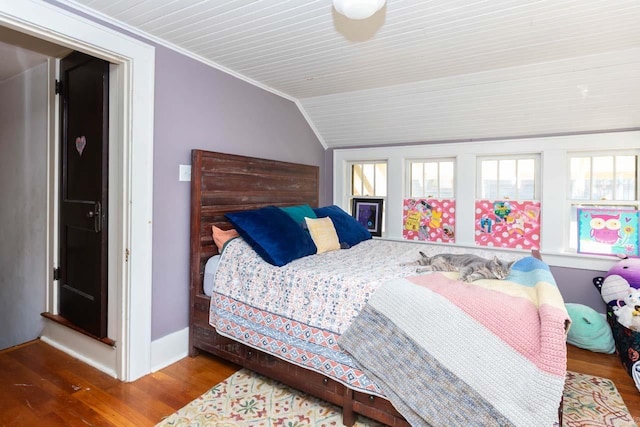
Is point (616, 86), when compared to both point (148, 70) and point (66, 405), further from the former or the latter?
point (66, 405)

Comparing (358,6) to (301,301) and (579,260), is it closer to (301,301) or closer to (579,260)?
(301,301)

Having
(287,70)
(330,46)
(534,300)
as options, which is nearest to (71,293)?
(287,70)

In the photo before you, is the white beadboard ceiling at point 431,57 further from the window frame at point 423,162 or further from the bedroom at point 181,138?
the window frame at point 423,162

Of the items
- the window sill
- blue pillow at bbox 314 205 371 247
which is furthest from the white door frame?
the window sill

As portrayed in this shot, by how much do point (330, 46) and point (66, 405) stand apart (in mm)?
2617

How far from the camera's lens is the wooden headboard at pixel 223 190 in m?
2.40

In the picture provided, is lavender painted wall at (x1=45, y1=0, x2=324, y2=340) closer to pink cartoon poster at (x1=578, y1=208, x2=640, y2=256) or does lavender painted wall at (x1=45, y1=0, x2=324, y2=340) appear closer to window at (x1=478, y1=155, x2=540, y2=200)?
window at (x1=478, y1=155, x2=540, y2=200)

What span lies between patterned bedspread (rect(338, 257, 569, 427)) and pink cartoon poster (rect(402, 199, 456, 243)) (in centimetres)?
184

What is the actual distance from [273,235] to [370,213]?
194 cm

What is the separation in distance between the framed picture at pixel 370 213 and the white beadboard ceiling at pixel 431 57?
786 millimetres

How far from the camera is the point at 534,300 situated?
1.49 meters

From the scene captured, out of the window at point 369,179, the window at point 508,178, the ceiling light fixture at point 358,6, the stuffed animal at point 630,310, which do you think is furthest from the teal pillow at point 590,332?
the ceiling light fixture at point 358,6

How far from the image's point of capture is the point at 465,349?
4.47 ft

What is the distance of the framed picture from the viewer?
12.8 feet
